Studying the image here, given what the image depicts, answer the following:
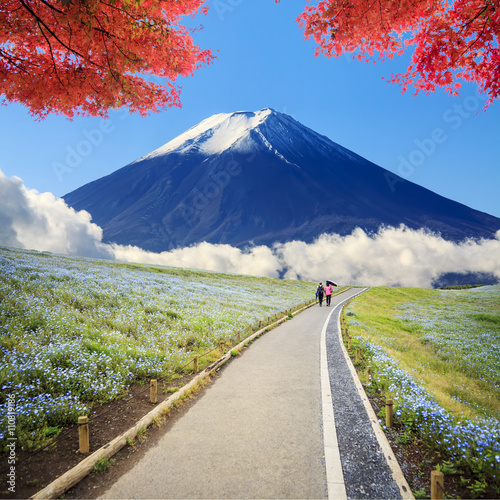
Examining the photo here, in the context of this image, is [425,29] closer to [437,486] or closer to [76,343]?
[437,486]

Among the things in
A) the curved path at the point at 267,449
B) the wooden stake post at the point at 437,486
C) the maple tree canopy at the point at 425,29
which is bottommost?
the curved path at the point at 267,449

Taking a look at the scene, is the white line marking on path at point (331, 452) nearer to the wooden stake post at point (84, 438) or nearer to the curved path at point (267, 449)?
the curved path at point (267, 449)

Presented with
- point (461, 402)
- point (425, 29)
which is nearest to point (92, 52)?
point (425, 29)

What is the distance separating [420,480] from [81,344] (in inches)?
374

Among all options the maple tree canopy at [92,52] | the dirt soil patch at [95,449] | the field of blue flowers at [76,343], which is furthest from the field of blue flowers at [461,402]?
the maple tree canopy at [92,52]

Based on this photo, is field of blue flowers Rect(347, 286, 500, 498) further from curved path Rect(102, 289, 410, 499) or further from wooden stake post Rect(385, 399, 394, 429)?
curved path Rect(102, 289, 410, 499)

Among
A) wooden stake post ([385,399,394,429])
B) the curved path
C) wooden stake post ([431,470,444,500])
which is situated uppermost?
wooden stake post ([431,470,444,500])

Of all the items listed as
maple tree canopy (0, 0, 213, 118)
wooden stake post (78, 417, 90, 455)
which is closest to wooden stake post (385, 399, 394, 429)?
wooden stake post (78, 417, 90, 455)

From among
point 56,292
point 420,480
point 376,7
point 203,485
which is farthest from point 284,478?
point 56,292

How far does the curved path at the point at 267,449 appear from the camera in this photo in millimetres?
4324

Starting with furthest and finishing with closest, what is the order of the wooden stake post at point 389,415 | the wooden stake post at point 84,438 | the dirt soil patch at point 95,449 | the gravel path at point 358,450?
the wooden stake post at point 389,415 → the wooden stake post at point 84,438 → the dirt soil patch at point 95,449 → the gravel path at point 358,450

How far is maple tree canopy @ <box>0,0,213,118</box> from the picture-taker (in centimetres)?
620

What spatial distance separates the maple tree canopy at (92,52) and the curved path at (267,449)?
28.4 ft

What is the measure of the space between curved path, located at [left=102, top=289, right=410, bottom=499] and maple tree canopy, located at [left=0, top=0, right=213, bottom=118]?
341 inches
